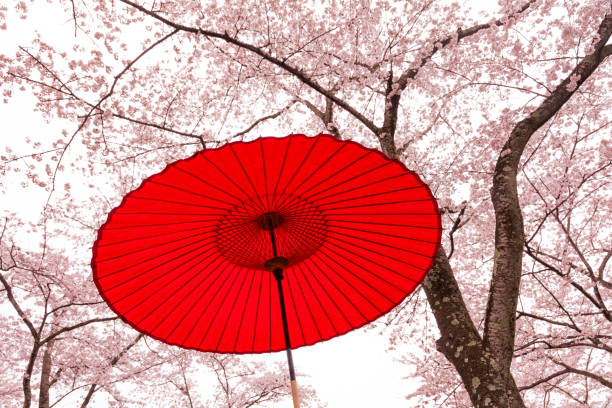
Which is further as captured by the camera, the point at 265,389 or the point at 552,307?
the point at 265,389

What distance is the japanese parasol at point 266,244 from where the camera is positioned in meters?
1.73

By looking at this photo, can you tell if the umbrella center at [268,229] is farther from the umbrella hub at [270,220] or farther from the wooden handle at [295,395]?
the wooden handle at [295,395]

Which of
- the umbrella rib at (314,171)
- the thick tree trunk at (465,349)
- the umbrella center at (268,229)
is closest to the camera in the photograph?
the umbrella rib at (314,171)

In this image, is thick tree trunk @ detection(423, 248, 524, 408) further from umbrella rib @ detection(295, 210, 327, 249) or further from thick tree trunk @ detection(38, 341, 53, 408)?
thick tree trunk @ detection(38, 341, 53, 408)

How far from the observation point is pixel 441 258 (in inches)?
142

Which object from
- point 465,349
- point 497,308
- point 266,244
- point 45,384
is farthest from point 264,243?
point 45,384

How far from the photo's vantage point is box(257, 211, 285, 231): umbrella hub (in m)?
1.94

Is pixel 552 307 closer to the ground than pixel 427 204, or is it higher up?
higher up

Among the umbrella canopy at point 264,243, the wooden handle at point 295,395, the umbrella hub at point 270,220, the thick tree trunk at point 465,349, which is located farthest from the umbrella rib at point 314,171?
the thick tree trunk at point 465,349

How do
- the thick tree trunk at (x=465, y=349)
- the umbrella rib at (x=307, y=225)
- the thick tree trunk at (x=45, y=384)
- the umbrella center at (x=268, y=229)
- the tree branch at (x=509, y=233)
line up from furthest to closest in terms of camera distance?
the thick tree trunk at (x=45, y=384) < the tree branch at (x=509, y=233) < the thick tree trunk at (x=465, y=349) < the umbrella rib at (x=307, y=225) < the umbrella center at (x=268, y=229)

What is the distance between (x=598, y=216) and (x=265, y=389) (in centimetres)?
1099

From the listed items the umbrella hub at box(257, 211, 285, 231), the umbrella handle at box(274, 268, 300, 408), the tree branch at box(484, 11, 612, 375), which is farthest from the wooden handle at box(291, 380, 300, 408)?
the tree branch at box(484, 11, 612, 375)

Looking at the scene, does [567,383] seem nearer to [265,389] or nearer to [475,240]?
[475,240]

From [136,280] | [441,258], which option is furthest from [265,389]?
[136,280]
